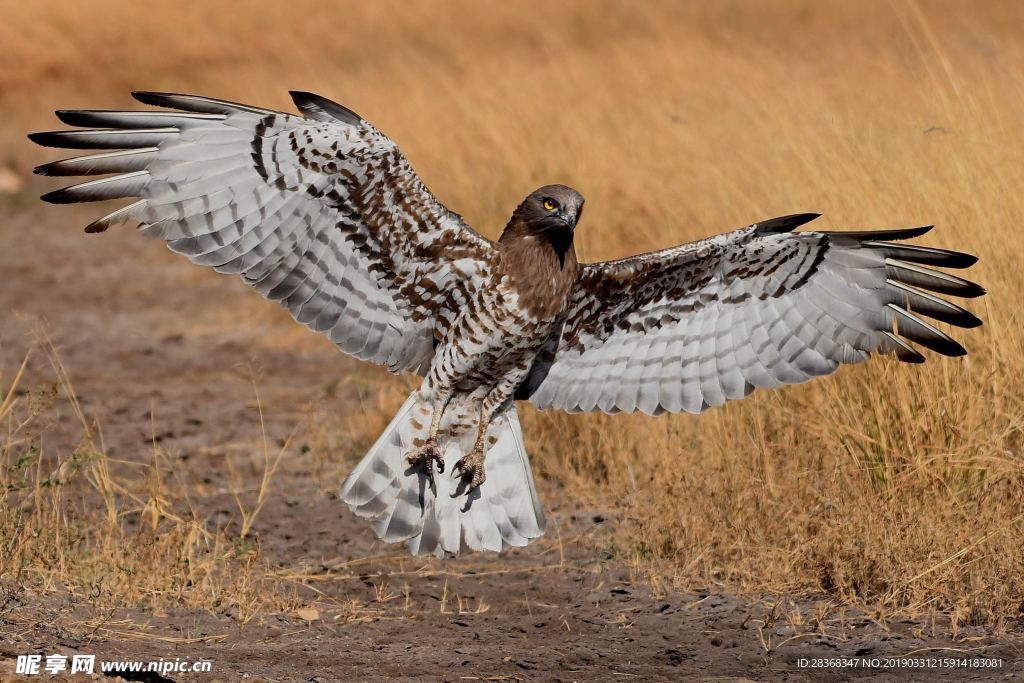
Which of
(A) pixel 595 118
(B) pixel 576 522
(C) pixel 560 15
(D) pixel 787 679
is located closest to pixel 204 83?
(C) pixel 560 15

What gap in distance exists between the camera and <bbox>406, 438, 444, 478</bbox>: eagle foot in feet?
20.5

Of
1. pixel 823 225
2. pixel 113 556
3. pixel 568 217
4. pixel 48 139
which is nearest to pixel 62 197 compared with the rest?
pixel 48 139

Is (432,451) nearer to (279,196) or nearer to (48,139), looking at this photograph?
(279,196)

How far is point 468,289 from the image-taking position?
6094 millimetres

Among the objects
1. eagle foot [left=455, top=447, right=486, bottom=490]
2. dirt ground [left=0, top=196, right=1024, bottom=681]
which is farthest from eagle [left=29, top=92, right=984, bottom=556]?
dirt ground [left=0, top=196, right=1024, bottom=681]

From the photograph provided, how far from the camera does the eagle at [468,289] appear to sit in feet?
17.8

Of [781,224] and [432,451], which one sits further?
[432,451]

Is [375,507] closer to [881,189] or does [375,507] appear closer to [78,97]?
[881,189]

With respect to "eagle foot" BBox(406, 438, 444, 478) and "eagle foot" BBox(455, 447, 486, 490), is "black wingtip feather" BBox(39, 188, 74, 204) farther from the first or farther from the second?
"eagle foot" BBox(455, 447, 486, 490)

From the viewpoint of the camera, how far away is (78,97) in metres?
21.2

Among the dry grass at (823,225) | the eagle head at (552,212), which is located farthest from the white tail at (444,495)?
the eagle head at (552,212)

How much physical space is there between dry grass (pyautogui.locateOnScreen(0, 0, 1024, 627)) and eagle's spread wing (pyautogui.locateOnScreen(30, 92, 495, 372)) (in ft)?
4.70

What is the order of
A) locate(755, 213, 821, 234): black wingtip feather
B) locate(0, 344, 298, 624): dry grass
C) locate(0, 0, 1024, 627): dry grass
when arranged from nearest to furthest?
locate(755, 213, 821, 234): black wingtip feather
locate(0, 344, 298, 624): dry grass
locate(0, 0, 1024, 627): dry grass

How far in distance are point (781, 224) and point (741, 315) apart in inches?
25.0
